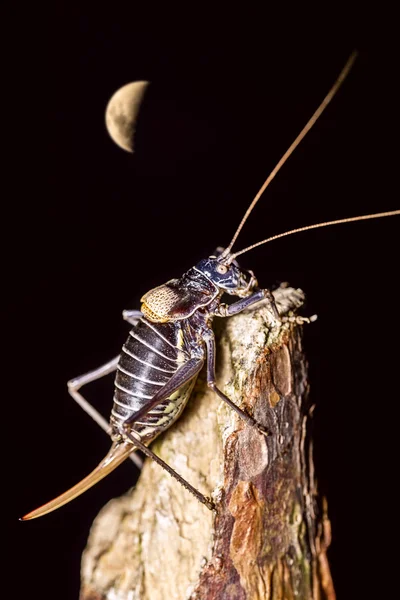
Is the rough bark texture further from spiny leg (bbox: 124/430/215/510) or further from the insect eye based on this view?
the insect eye

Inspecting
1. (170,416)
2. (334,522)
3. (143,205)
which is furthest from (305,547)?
(143,205)

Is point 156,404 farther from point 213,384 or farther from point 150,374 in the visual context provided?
point 213,384

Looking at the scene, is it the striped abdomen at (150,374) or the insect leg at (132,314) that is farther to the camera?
the insect leg at (132,314)

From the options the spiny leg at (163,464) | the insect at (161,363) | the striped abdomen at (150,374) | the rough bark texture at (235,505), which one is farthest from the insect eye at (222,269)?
the spiny leg at (163,464)

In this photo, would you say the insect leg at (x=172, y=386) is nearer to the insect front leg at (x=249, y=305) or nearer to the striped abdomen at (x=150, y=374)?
the striped abdomen at (x=150, y=374)

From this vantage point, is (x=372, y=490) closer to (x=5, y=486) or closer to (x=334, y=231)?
(x=334, y=231)
